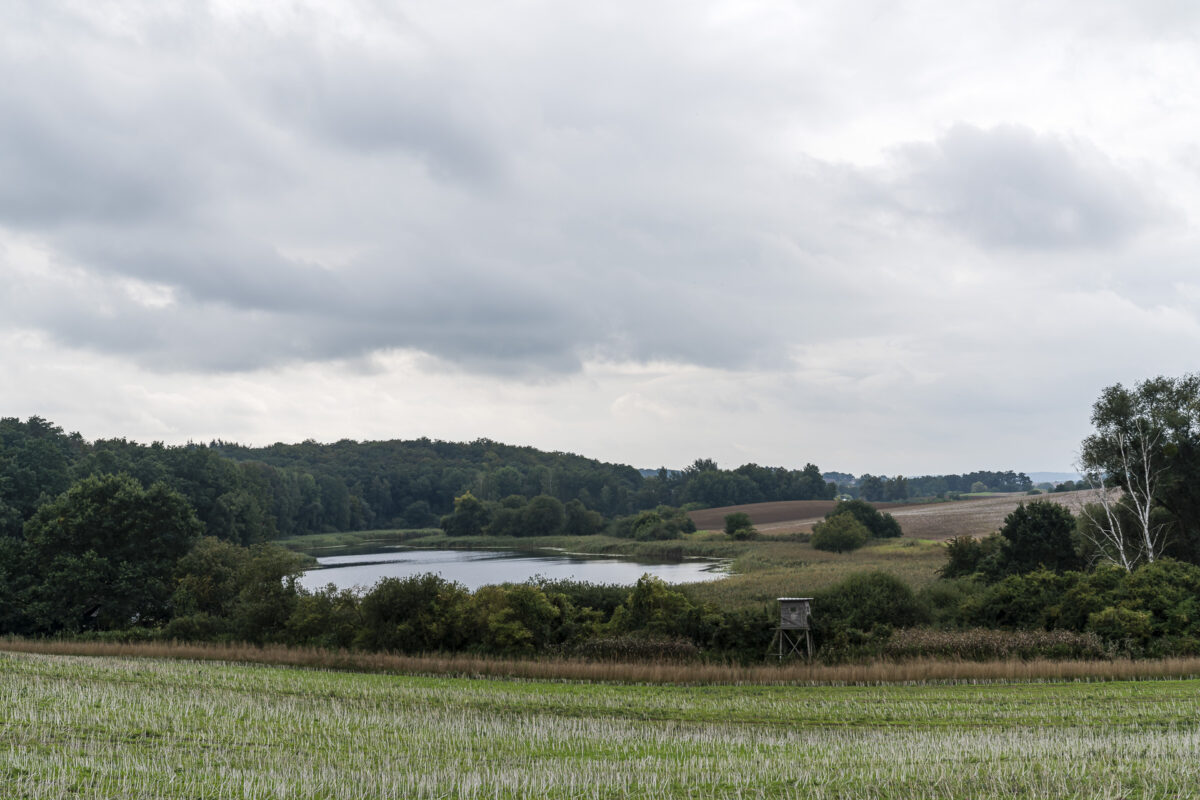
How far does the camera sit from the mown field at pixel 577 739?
38.9 ft

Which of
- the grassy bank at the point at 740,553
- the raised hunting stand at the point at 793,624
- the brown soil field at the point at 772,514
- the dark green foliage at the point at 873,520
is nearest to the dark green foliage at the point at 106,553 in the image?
the grassy bank at the point at 740,553

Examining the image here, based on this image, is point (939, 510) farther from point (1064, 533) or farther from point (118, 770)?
point (118, 770)

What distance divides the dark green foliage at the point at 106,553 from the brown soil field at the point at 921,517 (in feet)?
200

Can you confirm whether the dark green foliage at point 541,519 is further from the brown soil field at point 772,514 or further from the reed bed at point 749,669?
the reed bed at point 749,669

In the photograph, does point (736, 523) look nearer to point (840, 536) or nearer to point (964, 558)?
point (840, 536)

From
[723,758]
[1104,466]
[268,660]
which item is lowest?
[268,660]

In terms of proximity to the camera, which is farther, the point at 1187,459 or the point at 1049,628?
the point at 1187,459

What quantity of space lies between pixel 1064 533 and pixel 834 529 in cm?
5073

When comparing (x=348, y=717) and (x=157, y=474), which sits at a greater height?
(x=157, y=474)

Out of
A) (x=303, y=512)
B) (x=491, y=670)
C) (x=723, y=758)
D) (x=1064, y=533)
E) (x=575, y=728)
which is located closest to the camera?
(x=723, y=758)

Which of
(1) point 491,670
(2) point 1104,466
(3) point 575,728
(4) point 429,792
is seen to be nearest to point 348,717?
(3) point 575,728

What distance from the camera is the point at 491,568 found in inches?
3789

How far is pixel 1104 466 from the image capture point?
161 feet

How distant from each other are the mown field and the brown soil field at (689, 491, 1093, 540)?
56.8 m
